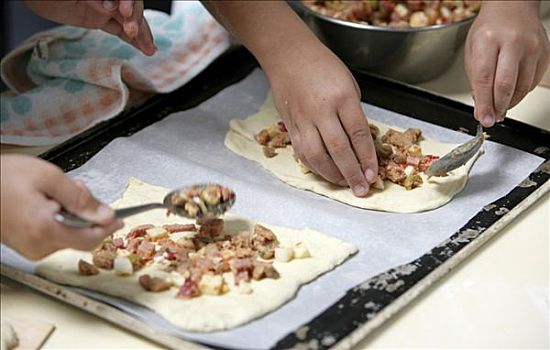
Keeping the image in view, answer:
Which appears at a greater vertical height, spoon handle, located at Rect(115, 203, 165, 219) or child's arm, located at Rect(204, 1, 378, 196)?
spoon handle, located at Rect(115, 203, 165, 219)

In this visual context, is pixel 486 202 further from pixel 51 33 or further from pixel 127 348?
pixel 51 33

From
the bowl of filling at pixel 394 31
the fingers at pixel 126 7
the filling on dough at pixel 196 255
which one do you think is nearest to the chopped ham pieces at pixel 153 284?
the filling on dough at pixel 196 255

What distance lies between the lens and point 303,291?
3.44 ft

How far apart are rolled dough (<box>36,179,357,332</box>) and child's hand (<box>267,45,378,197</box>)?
137 millimetres

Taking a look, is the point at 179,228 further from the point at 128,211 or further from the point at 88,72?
the point at 88,72

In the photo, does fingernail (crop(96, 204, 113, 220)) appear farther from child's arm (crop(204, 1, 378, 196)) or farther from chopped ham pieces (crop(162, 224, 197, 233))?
child's arm (crop(204, 1, 378, 196))

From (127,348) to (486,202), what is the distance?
1.78 feet

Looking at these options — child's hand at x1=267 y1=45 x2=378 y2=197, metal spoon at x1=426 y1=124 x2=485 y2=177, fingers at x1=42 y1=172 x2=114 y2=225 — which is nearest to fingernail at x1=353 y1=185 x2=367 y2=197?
child's hand at x1=267 y1=45 x2=378 y2=197

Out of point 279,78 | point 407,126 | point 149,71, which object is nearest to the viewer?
point 279,78

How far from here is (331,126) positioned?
1.25m

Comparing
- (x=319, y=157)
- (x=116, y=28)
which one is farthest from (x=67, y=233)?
(x=116, y=28)

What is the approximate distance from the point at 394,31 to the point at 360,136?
0.32 meters

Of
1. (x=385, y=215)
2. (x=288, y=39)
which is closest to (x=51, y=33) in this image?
(x=288, y=39)

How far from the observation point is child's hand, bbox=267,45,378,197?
4.09 feet
